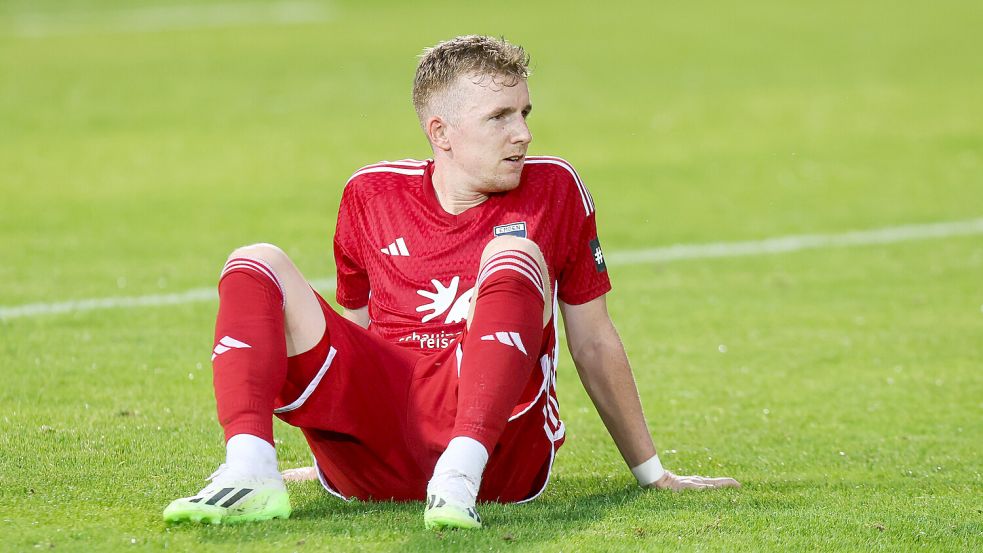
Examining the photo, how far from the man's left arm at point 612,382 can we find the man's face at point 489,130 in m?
0.50

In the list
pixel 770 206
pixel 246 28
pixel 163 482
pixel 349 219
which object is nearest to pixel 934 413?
pixel 349 219

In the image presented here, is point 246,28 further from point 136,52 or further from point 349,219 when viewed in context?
point 349,219

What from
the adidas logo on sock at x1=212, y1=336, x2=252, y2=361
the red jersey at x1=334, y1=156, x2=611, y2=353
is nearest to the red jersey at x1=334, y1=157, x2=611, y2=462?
the red jersey at x1=334, y1=156, x2=611, y2=353

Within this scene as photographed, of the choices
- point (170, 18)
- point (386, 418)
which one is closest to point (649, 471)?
point (386, 418)

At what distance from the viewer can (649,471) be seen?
475 centimetres

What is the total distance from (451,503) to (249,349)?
0.71 meters

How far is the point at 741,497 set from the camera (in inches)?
182

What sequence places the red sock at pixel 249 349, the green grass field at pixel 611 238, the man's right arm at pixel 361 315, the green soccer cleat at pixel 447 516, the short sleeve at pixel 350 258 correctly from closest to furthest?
1. the green soccer cleat at pixel 447 516
2. the red sock at pixel 249 349
3. the green grass field at pixel 611 238
4. the short sleeve at pixel 350 258
5. the man's right arm at pixel 361 315

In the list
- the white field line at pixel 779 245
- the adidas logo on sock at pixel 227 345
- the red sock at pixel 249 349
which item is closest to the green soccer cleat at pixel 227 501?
the red sock at pixel 249 349

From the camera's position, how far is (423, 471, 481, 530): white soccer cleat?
376cm

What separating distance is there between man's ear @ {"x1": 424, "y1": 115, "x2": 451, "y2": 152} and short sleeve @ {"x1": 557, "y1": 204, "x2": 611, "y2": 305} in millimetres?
481

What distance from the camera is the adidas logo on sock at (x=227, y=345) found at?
3959 millimetres

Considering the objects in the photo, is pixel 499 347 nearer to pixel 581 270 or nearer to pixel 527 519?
pixel 527 519

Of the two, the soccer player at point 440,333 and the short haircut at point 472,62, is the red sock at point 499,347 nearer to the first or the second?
the soccer player at point 440,333
